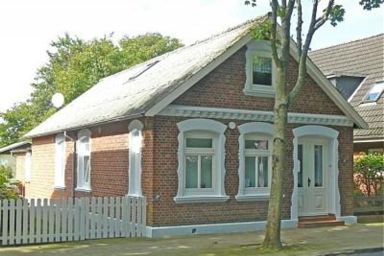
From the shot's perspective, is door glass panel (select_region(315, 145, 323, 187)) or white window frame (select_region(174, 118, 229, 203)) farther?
door glass panel (select_region(315, 145, 323, 187))

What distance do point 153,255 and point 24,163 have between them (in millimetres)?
24735

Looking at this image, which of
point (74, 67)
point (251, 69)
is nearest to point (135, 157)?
point (251, 69)

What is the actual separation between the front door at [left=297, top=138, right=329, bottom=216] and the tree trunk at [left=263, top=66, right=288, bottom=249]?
18.7 ft

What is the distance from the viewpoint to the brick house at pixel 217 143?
1658 centimetres

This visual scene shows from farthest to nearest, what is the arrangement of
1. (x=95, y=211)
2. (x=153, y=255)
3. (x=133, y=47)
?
1. (x=133, y=47)
2. (x=95, y=211)
3. (x=153, y=255)

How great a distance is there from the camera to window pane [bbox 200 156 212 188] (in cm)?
1734

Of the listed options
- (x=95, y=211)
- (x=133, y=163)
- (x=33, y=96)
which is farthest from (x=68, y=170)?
(x=33, y=96)

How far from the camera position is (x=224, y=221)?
17391 millimetres

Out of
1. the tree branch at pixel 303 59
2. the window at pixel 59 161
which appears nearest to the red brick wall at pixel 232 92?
the tree branch at pixel 303 59

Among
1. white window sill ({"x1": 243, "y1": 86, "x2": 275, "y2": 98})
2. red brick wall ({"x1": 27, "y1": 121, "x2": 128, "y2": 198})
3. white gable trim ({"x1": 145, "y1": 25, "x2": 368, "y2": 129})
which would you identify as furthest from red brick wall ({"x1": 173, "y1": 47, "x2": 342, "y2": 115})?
red brick wall ({"x1": 27, "y1": 121, "x2": 128, "y2": 198})

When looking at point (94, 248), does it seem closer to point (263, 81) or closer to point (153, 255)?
point (153, 255)

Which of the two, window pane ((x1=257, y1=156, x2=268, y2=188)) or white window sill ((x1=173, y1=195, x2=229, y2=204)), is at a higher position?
window pane ((x1=257, y1=156, x2=268, y2=188))

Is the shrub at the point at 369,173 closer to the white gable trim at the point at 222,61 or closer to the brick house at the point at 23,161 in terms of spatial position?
the white gable trim at the point at 222,61

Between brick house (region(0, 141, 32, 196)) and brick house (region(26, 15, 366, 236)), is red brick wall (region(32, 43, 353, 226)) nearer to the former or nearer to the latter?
brick house (region(26, 15, 366, 236))
